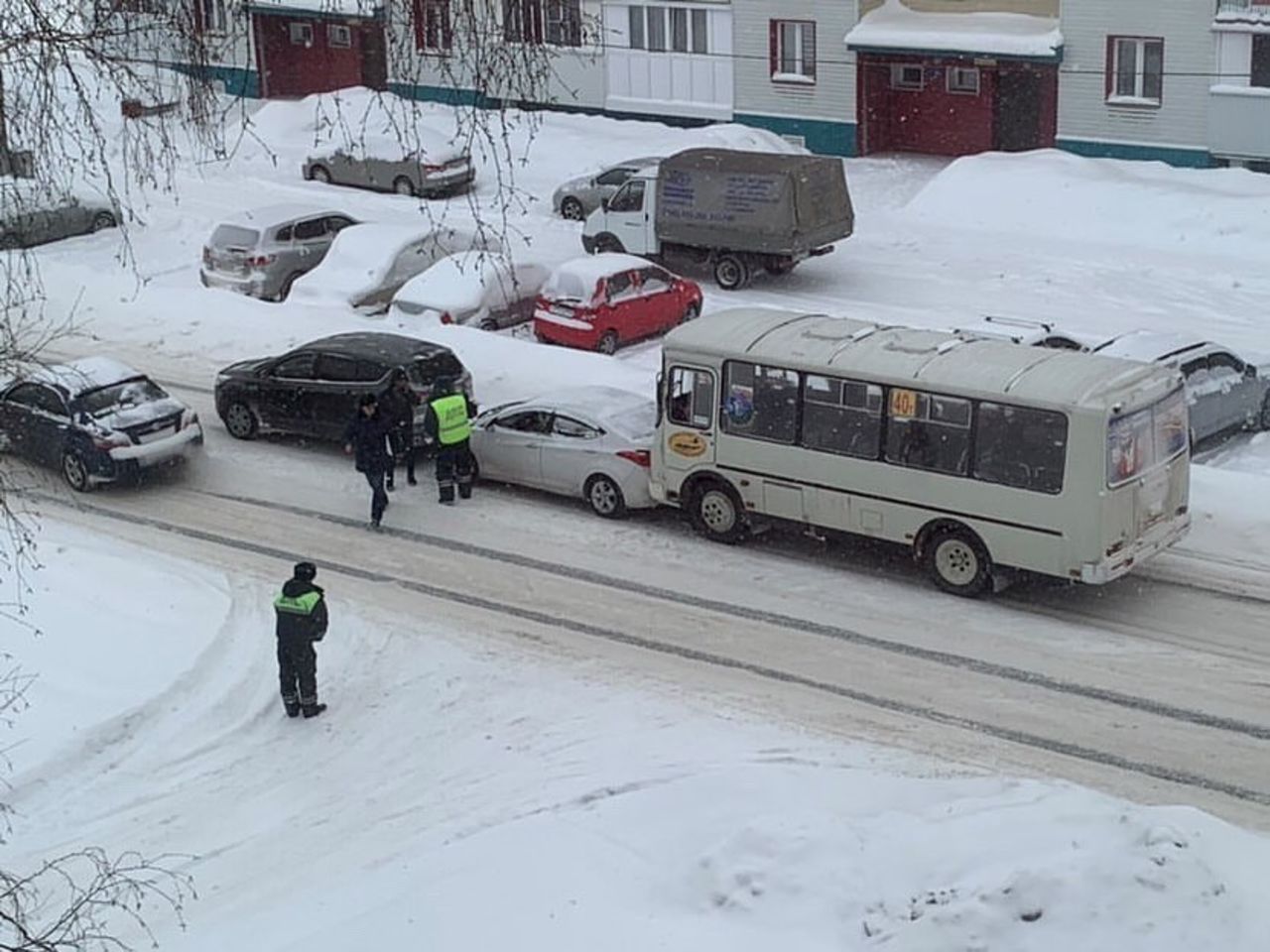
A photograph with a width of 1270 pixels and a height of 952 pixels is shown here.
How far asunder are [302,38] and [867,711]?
3587cm

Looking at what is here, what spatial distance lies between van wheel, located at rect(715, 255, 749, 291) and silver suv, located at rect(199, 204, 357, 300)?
20.7 feet

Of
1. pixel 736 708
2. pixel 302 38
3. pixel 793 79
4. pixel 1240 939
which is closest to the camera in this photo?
pixel 1240 939

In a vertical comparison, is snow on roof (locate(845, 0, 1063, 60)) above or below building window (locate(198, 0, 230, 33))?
below

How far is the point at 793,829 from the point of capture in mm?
12000

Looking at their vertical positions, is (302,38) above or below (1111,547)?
above

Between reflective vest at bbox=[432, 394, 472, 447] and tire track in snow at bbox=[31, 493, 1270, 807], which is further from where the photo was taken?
reflective vest at bbox=[432, 394, 472, 447]

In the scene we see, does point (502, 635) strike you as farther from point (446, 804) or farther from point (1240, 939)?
point (1240, 939)

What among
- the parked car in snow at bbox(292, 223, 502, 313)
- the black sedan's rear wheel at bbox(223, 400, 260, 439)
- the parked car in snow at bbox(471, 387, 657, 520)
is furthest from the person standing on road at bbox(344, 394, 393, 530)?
the parked car in snow at bbox(292, 223, 502, 313)

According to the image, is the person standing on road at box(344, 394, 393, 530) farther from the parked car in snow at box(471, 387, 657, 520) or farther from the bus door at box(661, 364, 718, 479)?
the bus door at box(661, 364, 718, 479)

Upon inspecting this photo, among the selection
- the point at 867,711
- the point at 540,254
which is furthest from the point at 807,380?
the point at 540,254

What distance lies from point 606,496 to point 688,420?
1361 millimetres

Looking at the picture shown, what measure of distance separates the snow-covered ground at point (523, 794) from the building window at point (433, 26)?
1134mm

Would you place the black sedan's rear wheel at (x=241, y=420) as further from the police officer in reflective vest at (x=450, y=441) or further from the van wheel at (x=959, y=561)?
the van wheel at (x=959, y=561)

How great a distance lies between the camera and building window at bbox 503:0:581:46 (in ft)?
37.4
